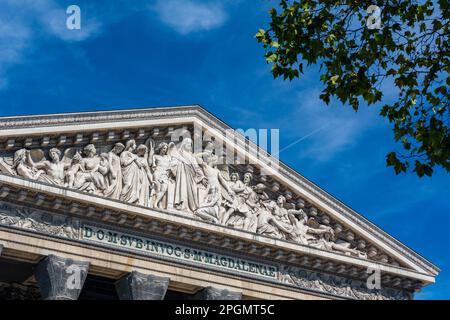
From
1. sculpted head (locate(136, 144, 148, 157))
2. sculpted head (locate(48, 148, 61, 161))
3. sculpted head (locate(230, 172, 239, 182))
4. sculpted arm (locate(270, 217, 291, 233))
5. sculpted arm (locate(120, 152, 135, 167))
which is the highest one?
sculpted head (locate(136, 144, 148, 157))

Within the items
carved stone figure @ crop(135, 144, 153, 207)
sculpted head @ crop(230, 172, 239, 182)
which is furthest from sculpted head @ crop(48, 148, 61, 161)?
sculpted head @ crop(230, 172, 239, 182)

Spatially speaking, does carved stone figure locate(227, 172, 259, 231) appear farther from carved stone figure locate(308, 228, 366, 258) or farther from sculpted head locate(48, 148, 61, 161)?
sculpted head locate(48, 148, 61, 161)

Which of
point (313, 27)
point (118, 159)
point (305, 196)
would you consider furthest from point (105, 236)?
point (313, 27)

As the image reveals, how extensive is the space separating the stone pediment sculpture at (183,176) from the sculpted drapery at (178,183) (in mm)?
33

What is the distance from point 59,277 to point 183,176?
5787 mm

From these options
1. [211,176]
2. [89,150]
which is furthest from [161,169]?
[89,150]

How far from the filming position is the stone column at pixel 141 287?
29250 mm

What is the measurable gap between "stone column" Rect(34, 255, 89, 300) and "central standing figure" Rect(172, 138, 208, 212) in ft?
14.0

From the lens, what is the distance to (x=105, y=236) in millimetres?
29328

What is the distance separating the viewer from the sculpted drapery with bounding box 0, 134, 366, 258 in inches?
1133

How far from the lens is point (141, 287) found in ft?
96.4

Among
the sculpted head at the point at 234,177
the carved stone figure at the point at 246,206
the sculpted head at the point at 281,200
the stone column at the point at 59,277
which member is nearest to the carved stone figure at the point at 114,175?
the stone column at the point at 59,277

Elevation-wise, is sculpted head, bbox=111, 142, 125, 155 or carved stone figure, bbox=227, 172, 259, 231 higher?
sculpted head, bbox=111, 142, 125, 155
